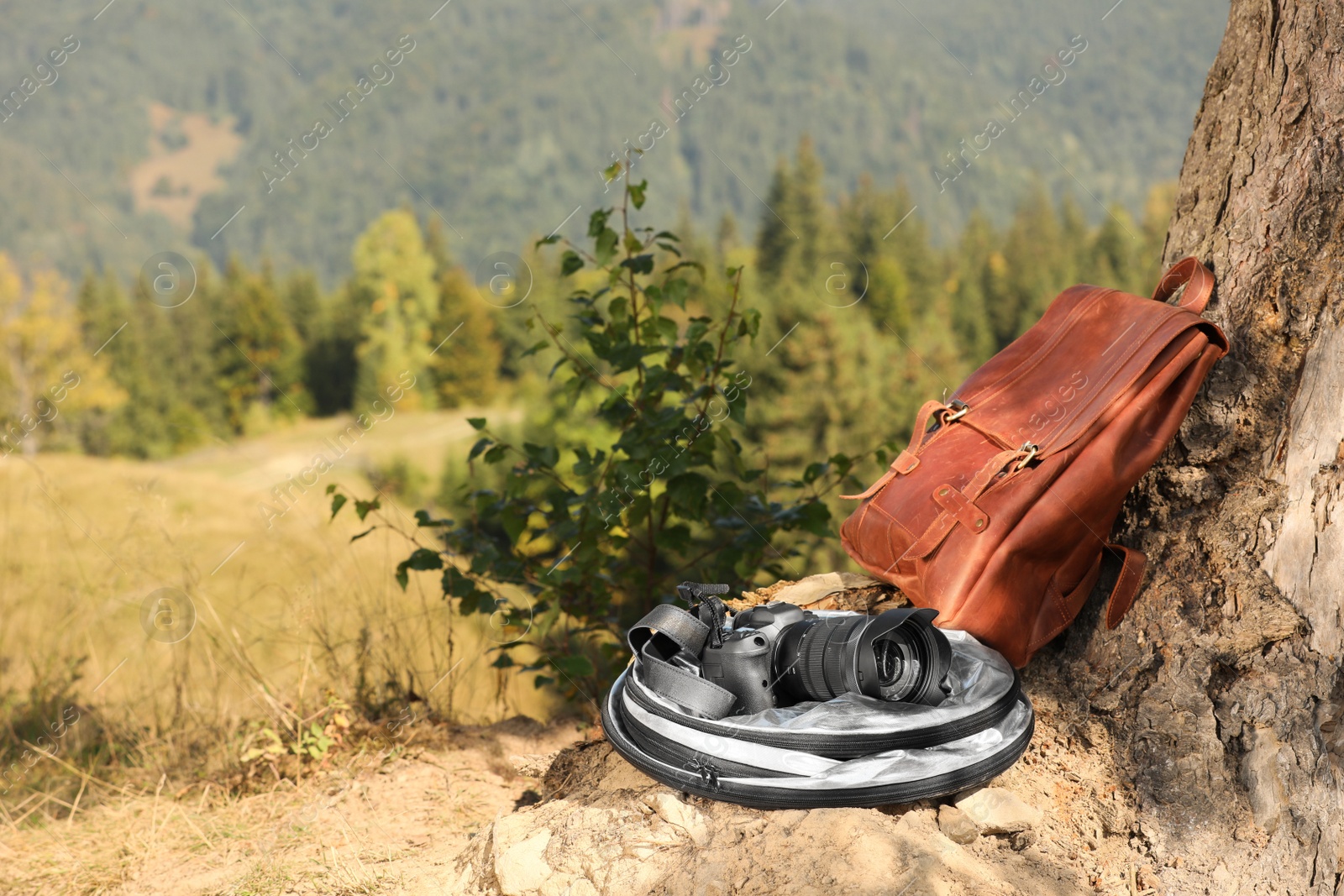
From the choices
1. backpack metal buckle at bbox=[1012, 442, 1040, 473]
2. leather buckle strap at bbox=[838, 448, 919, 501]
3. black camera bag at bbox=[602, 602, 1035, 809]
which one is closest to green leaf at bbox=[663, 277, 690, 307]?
leather buckle strap at bbox=[838, 448, 919, 501]

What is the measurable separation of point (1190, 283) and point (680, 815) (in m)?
1.63

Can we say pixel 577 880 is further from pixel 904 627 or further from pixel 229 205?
pixel 229 205

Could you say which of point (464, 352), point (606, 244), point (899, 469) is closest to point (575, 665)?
point (899, 469)

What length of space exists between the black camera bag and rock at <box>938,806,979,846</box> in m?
0.05

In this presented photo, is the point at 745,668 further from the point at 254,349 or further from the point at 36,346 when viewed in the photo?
the point at 254,349

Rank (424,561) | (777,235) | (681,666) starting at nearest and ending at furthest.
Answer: (681,666) < (424,561) < (777,235)

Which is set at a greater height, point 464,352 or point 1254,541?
point 1254,541

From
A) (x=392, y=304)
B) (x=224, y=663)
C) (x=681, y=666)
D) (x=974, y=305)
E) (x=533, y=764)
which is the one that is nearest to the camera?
(x=681, y=666)

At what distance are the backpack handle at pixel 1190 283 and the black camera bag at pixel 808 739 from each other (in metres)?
0.96

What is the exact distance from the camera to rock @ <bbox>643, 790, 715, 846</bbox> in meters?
1.65

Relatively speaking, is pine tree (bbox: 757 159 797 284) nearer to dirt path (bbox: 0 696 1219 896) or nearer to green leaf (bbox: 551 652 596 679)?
green leaf (bbox: 551 652 596 679)

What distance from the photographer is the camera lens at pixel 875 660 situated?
1708 mm

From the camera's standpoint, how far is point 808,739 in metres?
1.63

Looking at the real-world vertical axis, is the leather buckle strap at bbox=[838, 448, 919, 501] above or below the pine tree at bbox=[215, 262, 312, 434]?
below
